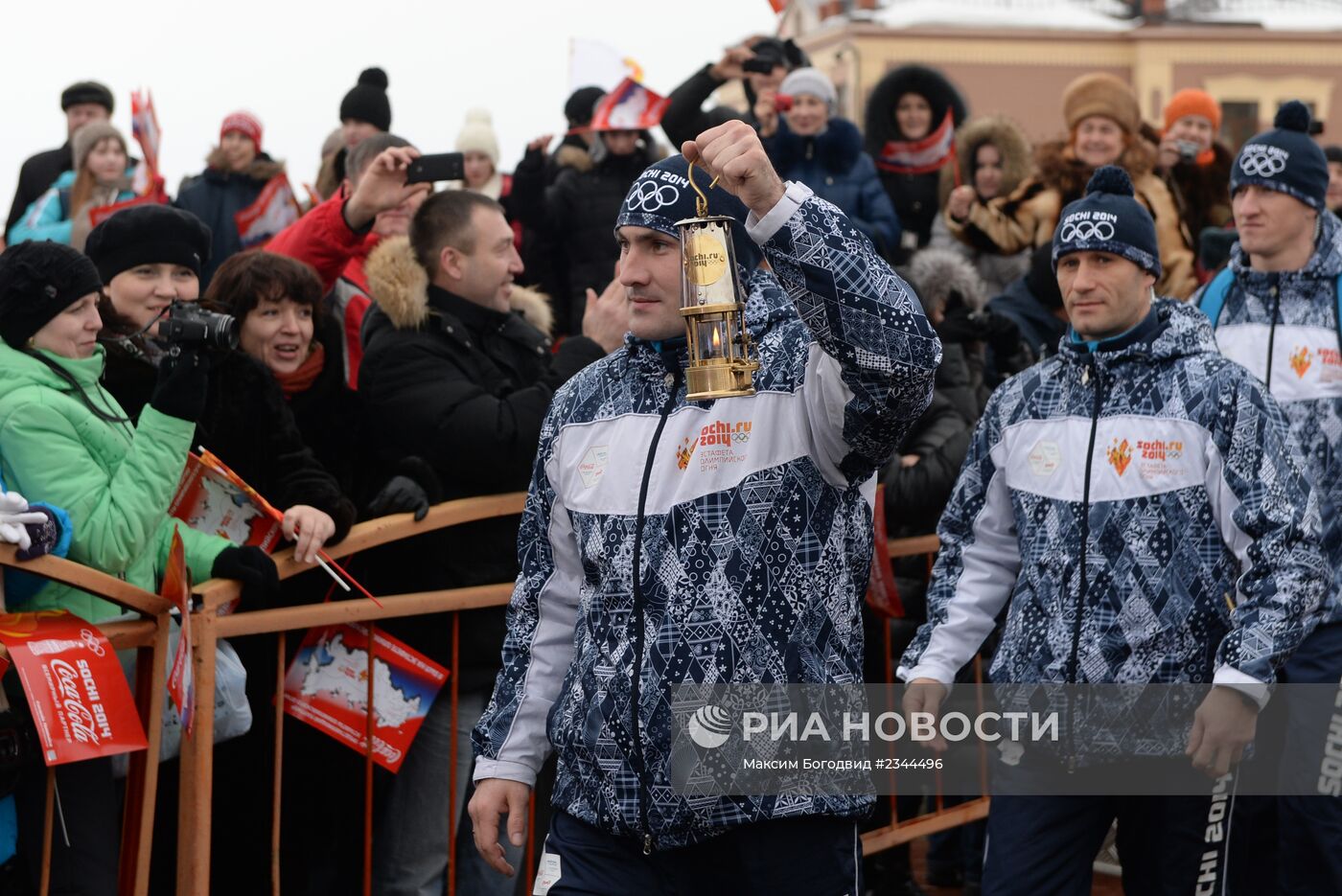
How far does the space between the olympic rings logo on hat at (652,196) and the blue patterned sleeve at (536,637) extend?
493 mm

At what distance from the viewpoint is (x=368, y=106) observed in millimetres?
8414

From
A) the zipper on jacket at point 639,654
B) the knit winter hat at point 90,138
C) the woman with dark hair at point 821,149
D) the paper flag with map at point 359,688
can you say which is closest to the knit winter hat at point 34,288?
the paper flag with map at point 359,688

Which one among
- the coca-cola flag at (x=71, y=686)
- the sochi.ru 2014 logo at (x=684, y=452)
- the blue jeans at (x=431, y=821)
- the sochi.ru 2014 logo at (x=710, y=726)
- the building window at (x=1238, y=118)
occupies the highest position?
the building window at (x=1238, y=118)

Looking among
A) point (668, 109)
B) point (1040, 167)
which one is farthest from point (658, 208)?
point (1040, 167)

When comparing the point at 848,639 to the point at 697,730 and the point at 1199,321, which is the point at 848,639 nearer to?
the point at 697,730

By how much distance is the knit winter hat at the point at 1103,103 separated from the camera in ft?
29.7

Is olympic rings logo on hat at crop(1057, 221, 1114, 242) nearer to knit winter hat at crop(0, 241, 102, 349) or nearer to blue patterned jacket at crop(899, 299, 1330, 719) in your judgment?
blue patterned jacket at crop(899, 299, 1330, 719)

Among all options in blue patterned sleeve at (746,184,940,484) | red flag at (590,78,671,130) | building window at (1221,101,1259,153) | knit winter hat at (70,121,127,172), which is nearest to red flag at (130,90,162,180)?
knit winter hat at (70,121,127,172)

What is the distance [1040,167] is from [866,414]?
6239 mm

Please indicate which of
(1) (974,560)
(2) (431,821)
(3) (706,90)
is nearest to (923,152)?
(3) (706,90)

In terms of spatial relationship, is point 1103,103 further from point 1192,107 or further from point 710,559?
point 710,559

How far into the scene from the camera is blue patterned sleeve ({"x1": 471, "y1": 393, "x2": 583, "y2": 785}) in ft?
12.8

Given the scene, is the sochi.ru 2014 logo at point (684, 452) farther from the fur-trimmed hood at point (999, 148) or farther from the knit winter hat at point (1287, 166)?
the fur-trimmed hood at point (999, 148)

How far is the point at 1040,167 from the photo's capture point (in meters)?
9.27
